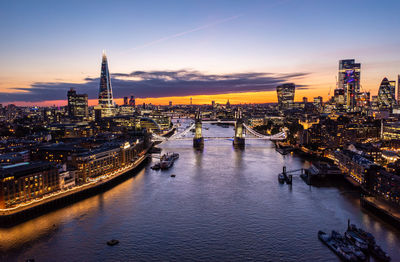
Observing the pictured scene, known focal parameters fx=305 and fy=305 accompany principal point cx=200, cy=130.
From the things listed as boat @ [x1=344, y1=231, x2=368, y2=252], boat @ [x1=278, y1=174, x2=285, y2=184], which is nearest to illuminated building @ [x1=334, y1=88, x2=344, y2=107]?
boat @ [x1=278, y1=174, x2=285, y2=184]

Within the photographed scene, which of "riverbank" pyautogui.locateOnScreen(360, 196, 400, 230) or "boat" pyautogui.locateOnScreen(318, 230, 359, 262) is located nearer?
"boat" pyautogui.locateOnScreen(318, 230, 359, 262)

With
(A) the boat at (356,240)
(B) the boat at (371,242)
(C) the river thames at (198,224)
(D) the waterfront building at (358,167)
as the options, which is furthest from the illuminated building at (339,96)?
(A) the boat at (356,240)

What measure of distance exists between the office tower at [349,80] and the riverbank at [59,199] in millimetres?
82993

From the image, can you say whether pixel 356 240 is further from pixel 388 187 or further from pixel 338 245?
pixel 388 187

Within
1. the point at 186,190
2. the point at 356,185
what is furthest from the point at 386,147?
the point at 186,190

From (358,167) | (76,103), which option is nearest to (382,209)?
(358,167)

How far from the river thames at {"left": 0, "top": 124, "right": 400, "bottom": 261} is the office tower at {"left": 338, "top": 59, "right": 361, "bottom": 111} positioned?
80518 millimetres

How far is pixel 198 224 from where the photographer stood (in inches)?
531

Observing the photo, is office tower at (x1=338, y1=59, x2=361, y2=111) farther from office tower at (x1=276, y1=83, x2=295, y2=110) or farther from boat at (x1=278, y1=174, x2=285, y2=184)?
boat at (x1=278, y1=174, x2=285, y2=184)

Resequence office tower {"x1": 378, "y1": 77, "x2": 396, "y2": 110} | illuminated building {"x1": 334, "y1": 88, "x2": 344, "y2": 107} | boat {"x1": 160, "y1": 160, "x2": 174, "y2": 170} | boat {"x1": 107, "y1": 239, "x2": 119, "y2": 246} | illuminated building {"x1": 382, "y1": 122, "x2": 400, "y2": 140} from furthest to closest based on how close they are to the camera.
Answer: illuminated building {"x1": 334, "y1": 88, "x2": 344, "y2": 107}, office tower {"x1": 378, "y1": 77, "x2": 396, "y2": 110}, illuminated building {"x1": 382, "y1": 122, "x2": 400, "y2": 140}, boat {"x1": 160, "y1": 160, "x2": 174, "y2": 170}, boat {"x1": 107, "y1": 239, "x2": 119, "y2": 246}

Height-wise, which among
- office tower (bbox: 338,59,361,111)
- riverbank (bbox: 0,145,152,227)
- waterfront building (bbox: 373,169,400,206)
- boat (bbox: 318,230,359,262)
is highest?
office tower (bbox: 338,59,361,111)

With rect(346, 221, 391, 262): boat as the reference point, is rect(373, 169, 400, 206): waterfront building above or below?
above

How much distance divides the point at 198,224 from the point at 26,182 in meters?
8.79

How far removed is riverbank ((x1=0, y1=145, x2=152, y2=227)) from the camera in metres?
13.6
